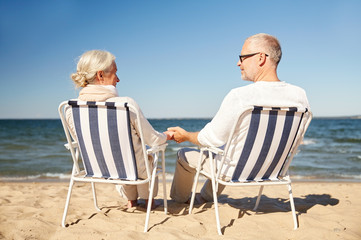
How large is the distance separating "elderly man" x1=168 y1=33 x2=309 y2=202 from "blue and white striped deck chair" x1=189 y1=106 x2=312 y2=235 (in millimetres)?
95

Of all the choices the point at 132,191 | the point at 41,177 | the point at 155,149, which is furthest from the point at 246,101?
the point at 41,177

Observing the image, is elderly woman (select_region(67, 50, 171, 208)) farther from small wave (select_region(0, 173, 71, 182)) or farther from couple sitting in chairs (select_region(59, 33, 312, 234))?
small wave (select_region(0, 173, 71, 182))

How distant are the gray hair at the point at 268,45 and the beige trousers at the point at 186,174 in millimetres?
1086

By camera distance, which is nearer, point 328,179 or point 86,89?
point 86,89

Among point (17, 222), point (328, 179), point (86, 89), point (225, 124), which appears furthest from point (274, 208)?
point (328, 179)

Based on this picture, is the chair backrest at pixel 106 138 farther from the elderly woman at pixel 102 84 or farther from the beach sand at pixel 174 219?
the beach sand at pixel 174 219

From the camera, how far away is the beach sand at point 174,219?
7.95ft

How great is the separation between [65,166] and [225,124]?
6821 mm

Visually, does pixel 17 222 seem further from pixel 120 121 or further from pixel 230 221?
pixel 230 221

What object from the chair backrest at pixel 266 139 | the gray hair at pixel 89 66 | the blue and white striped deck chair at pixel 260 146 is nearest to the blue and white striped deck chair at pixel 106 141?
the gray hair at pixel 89 66

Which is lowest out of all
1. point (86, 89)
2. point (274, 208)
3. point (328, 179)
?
point (328, 179)

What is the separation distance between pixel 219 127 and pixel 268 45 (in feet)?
2.73

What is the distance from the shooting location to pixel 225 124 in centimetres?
232

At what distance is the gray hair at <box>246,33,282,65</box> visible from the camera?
8.22 feet
